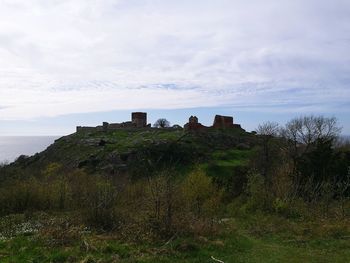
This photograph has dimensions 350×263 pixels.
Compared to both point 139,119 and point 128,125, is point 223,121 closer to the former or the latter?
point 139,119

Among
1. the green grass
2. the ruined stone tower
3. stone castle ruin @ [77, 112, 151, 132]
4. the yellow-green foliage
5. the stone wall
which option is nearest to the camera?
the green grass

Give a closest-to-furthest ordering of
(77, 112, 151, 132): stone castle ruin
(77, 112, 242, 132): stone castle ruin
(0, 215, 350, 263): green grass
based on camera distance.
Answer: (0, 215, 350, 263): green grass < (77, 112, 242, 132): stone castle ruin < (77, 112, 151, 132): stone castle ruin

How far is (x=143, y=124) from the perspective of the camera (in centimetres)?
10819

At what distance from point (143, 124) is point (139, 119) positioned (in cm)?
182

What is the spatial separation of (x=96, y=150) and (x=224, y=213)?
62.5 meters

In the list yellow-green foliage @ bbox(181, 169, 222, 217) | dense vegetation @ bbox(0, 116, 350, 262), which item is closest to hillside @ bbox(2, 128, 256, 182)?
yellow-green foliage @ bbox(181, 169, 222, 217)

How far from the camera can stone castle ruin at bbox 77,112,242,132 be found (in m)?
93.9

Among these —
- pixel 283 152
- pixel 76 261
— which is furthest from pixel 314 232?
pixel 283 152

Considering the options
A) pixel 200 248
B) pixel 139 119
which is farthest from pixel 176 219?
pixel 139 119

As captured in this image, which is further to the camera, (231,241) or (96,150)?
(96,150)

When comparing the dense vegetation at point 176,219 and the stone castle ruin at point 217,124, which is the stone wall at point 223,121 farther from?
the dense vegetation at point 176,219

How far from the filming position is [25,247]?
11.6 m

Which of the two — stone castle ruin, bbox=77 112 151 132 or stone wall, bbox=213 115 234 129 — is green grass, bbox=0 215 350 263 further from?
stone castle ruin, bbox=77 112 151 132

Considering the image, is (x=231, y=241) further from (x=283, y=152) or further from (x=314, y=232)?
(x=283, y=152)
